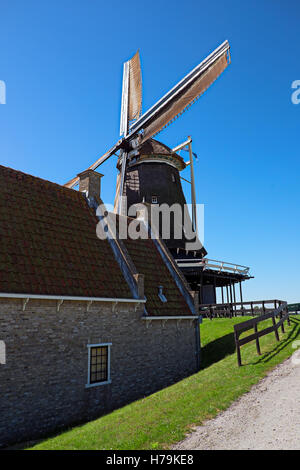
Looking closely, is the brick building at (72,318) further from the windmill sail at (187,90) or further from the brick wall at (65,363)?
the windmill sail at (187,90)

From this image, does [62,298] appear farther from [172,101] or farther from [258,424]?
[172,101]

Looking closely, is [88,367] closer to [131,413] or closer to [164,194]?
[131,413]

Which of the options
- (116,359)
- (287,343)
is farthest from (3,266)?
(287,343)

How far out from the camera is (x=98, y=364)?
43.7ft

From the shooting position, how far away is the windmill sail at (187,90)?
26.1 m

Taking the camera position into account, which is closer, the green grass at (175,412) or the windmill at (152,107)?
the green grass at (175,412)

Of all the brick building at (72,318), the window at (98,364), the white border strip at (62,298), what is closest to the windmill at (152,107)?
the brick building at (72,318)

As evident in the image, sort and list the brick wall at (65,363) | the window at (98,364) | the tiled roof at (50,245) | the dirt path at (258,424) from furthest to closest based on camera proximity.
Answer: the window at (98,364) < the tiled roof at (50,245) < the brick wall at (65,363) < the dirt path at (258,424)

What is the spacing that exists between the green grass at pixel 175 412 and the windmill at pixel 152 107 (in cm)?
1817

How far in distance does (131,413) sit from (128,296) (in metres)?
5.40

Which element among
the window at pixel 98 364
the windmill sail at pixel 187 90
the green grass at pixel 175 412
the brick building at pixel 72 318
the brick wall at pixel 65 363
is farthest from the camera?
the windmill sail at pixel 187 90

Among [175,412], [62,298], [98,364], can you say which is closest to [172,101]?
[62,298]

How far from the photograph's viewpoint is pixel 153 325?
16141 millimetres

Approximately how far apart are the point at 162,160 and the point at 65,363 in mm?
25468
